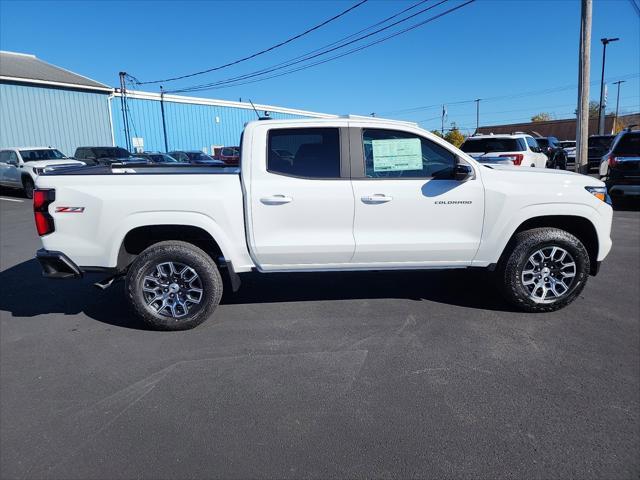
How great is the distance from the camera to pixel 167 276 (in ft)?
14.1

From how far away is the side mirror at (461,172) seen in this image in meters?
4.30

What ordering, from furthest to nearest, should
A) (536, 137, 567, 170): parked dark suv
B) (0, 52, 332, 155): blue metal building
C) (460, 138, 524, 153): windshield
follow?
(0, 52, 332, 155): blue metal building
(536, 137, 567, 170): parked dark suv
(460, 138, 524, 153): windshield

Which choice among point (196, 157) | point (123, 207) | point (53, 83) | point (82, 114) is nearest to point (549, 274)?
point (123, 207)

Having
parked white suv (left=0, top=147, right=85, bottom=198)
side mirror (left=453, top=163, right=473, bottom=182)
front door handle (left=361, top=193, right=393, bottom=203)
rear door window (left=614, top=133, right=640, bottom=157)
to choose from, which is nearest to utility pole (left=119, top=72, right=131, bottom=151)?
parked white suv (left=0, top=147, right=85, bottom=198)

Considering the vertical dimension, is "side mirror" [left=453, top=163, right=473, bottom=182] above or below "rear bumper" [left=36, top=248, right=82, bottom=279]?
above

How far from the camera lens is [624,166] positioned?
10.8 metres

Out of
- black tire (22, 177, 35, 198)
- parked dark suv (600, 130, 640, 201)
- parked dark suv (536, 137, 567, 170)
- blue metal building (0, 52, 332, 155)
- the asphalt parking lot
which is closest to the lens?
the asphalt parking lot

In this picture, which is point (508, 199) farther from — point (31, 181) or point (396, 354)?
point (31, 181)

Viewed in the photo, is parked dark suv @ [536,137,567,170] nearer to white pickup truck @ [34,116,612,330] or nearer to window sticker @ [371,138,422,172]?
white pickup truck @ [34,116,612,330]

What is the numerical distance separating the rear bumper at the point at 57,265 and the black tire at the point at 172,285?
0.48 metres

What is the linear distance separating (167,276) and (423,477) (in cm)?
288

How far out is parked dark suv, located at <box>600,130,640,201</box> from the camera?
10.7 meters

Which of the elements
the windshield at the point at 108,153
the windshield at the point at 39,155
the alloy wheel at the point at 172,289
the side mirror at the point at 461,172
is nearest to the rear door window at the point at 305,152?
the side mirror at the point at 461,172

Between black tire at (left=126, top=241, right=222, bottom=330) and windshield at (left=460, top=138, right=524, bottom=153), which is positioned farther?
windshield at (left=460, top=138, right=524, bottom=153)
